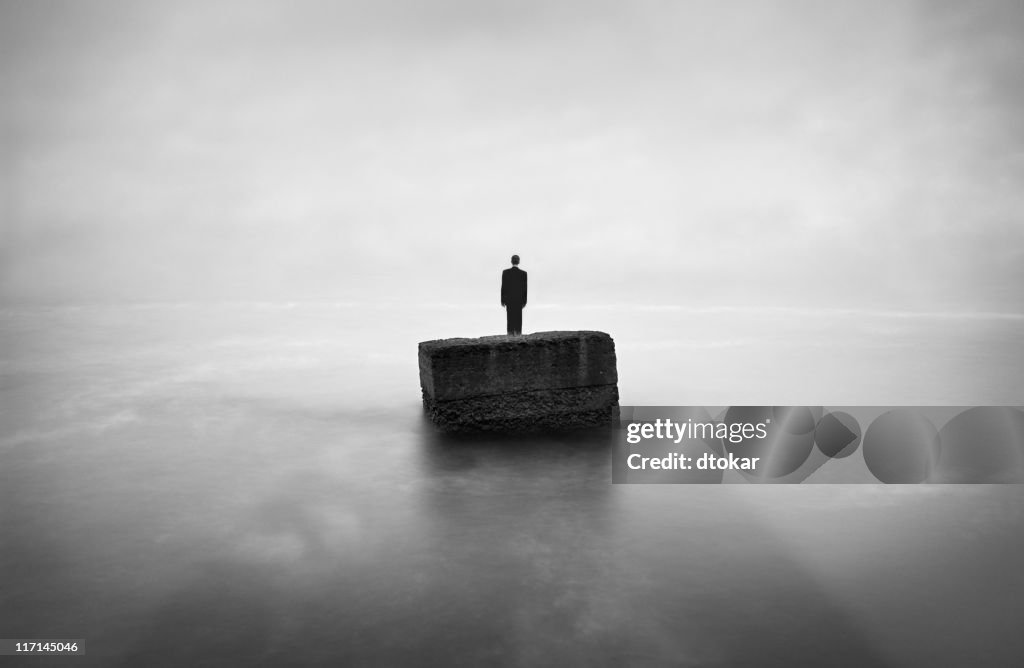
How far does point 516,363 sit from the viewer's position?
830 centimetres

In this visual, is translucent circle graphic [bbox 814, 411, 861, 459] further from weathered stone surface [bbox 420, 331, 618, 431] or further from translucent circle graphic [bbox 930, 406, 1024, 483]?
weathered stone surface [bbox 420, 331, 618, 431]

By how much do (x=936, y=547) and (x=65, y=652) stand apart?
544 centimetres

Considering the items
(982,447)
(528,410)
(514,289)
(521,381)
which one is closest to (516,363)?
(521,381)

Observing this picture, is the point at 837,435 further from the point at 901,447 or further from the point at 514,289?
the point at 514,289

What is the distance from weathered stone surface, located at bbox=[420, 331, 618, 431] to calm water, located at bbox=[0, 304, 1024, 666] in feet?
1.73

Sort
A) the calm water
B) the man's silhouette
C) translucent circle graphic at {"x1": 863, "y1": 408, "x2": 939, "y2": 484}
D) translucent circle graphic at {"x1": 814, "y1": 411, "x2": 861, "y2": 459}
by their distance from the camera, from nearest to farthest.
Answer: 1. the calm water
2. translucent circle graphic at {"x1": 863, "y1": 408, "x2": 939, "y2": 484}
3. translucent circle graphic at {"x1": 814, "y1": 411, "x2": 861, "y2": 459}
4. the man's silhouette

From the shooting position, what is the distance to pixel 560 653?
3492 millimetres

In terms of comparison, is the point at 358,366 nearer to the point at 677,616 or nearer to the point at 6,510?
the point at 6,510

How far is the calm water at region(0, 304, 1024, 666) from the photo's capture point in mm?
3631

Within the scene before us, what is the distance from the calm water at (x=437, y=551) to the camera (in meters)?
3.63

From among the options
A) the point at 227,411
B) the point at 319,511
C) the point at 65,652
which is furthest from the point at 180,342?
the point at 65,652

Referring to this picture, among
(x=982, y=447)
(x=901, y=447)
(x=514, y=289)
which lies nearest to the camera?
(x=982, y=447)

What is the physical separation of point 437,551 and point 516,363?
148 inches

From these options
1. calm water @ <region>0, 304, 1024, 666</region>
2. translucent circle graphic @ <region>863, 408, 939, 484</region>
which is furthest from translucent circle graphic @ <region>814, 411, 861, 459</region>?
calm water @ <region>0, 304, 1024, 666</region>
